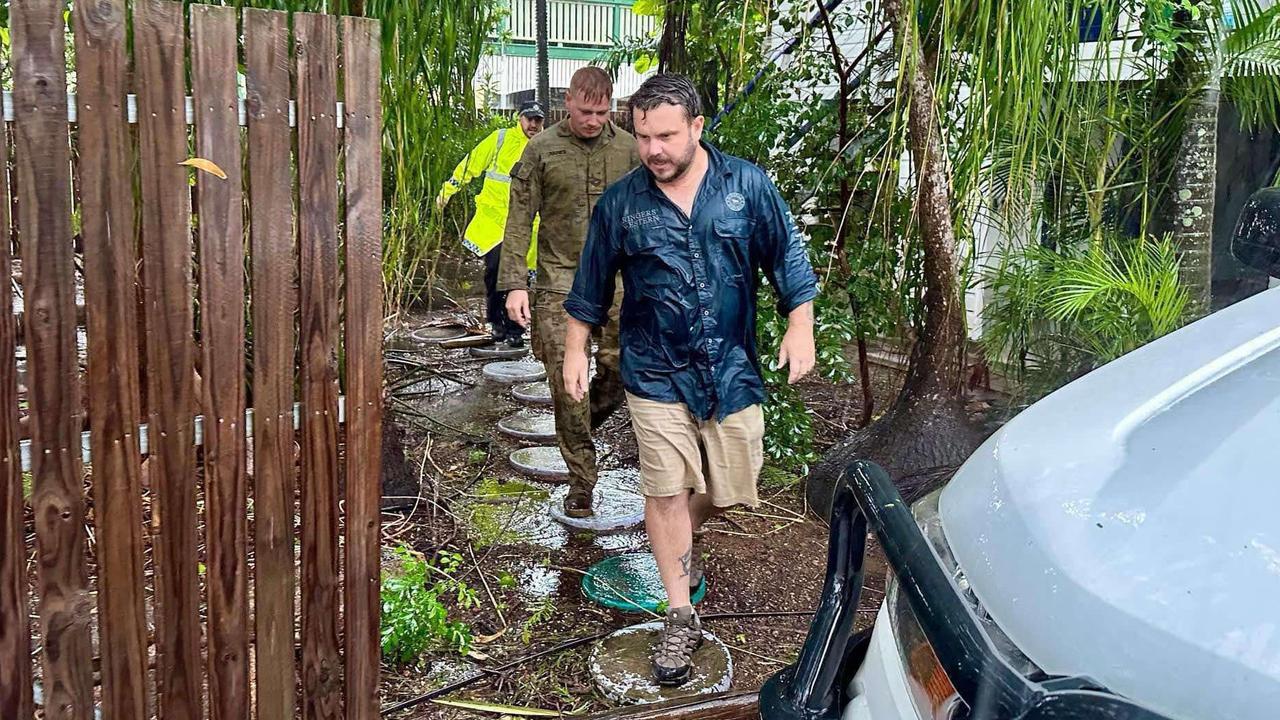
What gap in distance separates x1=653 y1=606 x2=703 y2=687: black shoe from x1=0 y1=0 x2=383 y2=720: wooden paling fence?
101 cm

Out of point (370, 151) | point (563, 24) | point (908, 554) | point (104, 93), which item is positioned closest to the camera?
point (908, 554)

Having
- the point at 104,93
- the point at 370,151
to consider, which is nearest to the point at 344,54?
the point at 370,151

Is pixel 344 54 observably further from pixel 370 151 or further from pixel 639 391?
pixel 639 391

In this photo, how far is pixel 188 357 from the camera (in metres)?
2.55

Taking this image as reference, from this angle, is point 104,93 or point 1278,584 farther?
point 104,93

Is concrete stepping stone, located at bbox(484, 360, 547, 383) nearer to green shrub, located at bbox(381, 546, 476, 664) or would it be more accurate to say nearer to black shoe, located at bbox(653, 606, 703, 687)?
A: green shrub, located at bbox(381, 546, 476, 664)

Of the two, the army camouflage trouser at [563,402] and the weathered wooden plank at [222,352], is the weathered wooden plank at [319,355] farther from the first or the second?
the army camouflage trouser at [563,402]

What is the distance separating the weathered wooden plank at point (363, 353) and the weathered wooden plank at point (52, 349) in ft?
2.03

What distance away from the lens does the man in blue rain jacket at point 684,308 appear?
3.64 metres

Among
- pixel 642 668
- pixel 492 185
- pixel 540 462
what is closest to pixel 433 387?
pixel 492 185

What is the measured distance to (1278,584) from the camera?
4.00ft

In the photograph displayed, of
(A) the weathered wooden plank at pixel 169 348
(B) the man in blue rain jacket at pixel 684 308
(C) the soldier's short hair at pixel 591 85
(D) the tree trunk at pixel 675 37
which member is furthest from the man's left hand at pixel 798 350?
(D) the tree trunk at pixel 675 37

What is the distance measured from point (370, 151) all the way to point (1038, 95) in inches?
107

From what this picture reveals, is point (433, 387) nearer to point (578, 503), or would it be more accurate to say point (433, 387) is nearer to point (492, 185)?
point (492, 185)
